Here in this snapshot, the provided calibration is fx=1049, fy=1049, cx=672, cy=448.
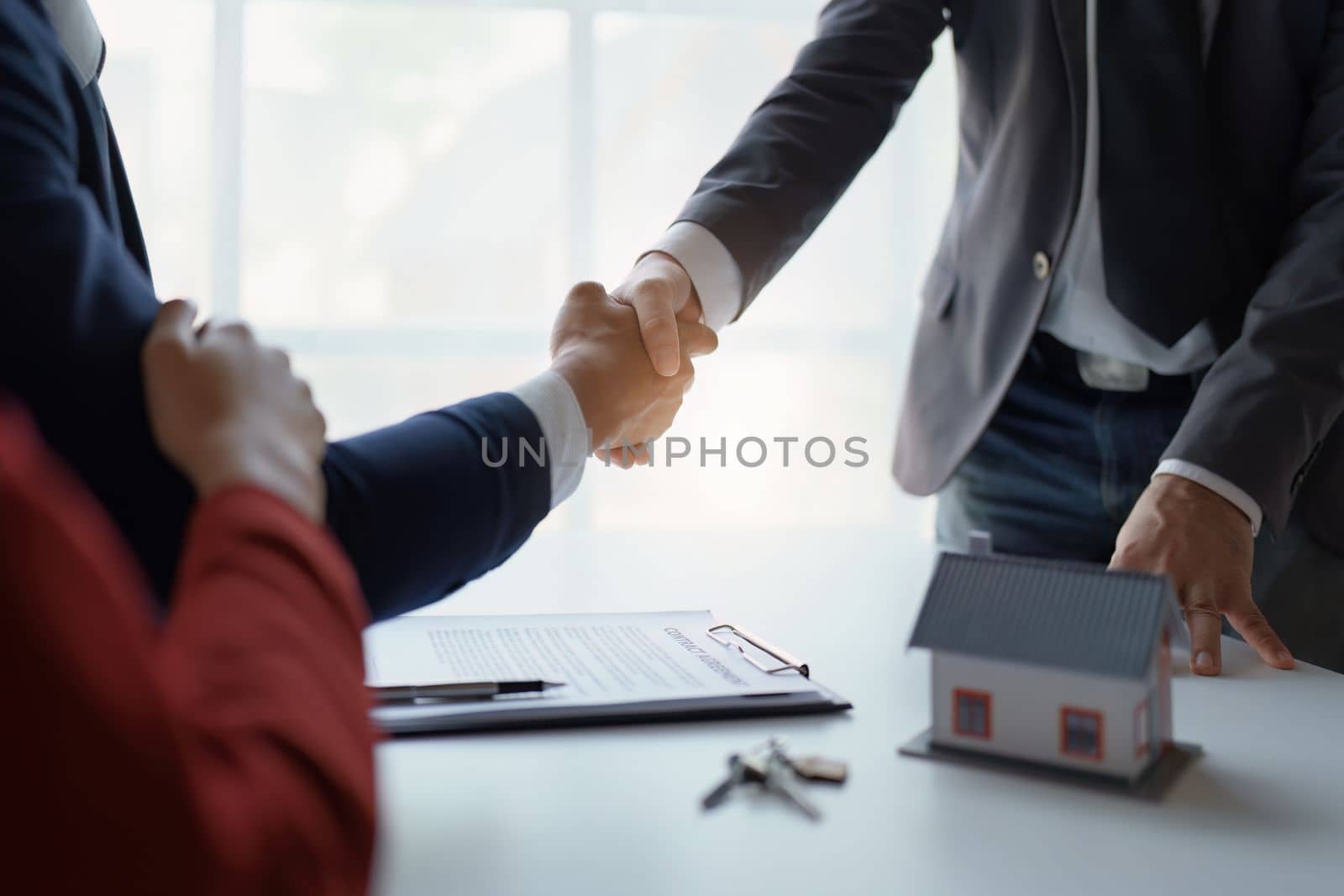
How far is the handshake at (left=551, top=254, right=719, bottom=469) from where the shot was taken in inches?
43.9

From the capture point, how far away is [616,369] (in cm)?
117

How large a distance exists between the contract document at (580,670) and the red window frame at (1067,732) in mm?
167

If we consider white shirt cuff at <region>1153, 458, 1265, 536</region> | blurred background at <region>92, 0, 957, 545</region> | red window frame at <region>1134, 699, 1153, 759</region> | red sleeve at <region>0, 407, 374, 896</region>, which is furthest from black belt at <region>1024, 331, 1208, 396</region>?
blurred background at <region>92, 0, 957, 545</region>

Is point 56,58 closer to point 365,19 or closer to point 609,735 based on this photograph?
point 609,735

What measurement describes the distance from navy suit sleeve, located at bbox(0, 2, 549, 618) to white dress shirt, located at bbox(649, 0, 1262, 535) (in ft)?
2.31

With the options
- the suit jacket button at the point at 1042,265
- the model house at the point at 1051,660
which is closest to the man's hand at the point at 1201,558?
the model house at the point at 1051,660

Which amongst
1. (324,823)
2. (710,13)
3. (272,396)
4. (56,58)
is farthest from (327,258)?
(324,823)

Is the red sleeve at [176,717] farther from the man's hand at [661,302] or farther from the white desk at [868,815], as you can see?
the man's hand at [661,302]

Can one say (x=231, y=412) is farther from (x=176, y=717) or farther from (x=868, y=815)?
(x=868, y=815)

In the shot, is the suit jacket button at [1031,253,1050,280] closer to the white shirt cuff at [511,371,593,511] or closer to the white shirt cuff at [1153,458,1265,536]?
the white shirt cuff at [1153,458,1265,536]

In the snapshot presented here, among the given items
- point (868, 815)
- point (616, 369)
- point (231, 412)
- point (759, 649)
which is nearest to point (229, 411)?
point (231, 412)

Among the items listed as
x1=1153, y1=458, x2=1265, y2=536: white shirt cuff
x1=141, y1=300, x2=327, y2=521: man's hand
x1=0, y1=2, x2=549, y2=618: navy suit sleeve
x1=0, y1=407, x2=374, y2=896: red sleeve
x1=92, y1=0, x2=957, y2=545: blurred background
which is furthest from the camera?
x1=92, y1=0, x2=957, y2=545: blurred background

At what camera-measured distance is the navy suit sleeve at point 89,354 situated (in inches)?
23.7

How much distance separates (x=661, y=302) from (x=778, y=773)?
77 centimetres
